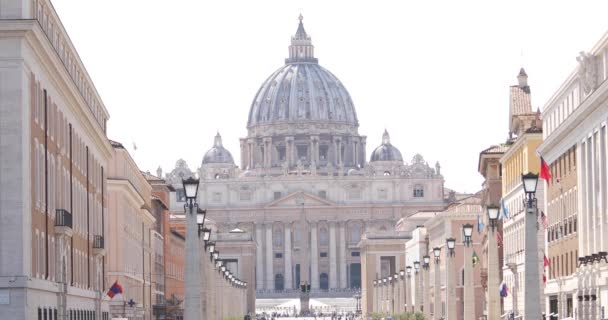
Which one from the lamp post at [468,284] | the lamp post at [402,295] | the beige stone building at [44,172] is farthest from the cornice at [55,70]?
the lamp post at [402,295]

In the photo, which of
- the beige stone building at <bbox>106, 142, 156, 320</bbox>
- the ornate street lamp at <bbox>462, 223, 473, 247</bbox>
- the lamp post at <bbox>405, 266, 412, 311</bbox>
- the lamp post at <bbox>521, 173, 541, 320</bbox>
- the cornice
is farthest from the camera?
the lamp post at <bbox>405, 266, 412, 311</bbox>

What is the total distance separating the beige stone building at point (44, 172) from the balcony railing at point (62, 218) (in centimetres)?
4

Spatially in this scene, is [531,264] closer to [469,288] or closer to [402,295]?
[469,288]

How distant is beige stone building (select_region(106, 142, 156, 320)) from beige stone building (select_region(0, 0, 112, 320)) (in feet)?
44.5

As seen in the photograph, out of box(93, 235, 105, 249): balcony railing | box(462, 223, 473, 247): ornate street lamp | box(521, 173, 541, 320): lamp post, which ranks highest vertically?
box(93, 235, 105, 249): balcony railing

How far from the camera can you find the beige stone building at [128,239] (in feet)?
253

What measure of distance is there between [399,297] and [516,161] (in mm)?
63626

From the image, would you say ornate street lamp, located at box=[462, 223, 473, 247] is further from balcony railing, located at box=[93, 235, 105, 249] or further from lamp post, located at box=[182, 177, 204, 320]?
balcony railing, located at box=[93, 235, 105, 249]

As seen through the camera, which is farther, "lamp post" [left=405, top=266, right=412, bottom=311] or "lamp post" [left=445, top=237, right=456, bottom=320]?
"lamp post" [left=405, top=266, right=412, bottom=311]

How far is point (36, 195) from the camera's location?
44.3m

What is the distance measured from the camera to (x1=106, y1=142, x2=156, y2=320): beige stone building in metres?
77.1

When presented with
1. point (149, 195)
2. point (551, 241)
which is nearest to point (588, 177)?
point (551, 241)

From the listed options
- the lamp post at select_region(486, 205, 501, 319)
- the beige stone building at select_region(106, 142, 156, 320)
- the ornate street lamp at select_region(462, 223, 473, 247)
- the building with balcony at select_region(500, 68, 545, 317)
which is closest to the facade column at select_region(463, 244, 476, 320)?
the ornate street lamp at select_region(462, 223, 473, 247)

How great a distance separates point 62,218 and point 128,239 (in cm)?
3330
